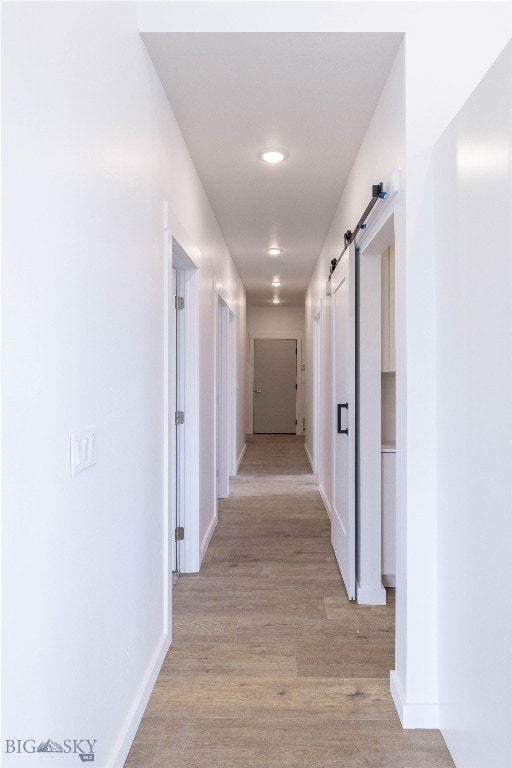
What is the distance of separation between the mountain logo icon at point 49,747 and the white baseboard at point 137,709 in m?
0.45

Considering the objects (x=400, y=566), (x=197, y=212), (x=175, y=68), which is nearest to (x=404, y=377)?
(x=400, y=566)

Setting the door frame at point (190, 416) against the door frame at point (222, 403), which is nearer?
the door frame at point (190, 416)

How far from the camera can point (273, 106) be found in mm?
2465

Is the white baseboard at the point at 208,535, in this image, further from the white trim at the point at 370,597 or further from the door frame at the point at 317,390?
the door frame at the point at 317,390

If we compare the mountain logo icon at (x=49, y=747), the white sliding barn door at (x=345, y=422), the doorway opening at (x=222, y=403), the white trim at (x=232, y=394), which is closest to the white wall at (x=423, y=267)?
the white sliding barn door at (x=345, y=422)

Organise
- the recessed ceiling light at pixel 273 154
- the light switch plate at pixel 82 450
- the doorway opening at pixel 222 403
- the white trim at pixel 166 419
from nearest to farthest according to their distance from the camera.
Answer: the light switch plate at pixel 82 450, the white trim at pixel 166 419, the recessed ceiling light at pixel 273 154, the doorway opening at pixel 222 403

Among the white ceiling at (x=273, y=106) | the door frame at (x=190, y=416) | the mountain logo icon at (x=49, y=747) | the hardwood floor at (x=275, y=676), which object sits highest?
the white ceiling at (x=273, y=106)

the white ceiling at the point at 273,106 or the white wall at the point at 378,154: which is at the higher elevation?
the white ceiling at the point at 273,106

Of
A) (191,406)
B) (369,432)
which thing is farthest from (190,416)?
(369,432)

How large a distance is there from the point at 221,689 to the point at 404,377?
55.9 inches

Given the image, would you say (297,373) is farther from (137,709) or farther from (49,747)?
(49,747)

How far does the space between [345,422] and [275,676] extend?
1.44 metres

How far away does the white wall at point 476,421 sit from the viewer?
4.40 feet

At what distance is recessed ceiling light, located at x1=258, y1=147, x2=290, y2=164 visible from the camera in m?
2.96
